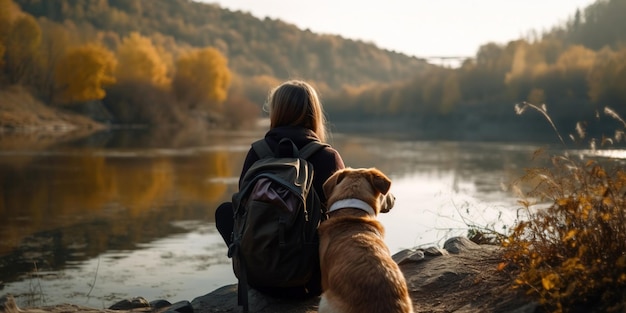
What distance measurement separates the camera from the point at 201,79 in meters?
86.1

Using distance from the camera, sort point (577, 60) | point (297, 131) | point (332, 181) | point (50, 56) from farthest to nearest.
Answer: point (577, 60)
point (50, 56)
point (297, 131)
point (332, 181)

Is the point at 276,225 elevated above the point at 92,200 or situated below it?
above

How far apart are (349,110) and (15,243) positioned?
376 feet

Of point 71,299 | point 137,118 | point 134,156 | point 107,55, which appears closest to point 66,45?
point 107,55

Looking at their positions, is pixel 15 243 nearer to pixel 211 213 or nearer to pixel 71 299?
pixel 71 299

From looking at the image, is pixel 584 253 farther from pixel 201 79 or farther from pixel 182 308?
pixel 201 79

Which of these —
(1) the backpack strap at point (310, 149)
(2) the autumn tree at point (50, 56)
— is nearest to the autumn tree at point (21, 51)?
(2) the autumn tree at point (50, 56)

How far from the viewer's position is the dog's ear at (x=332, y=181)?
16.3ft

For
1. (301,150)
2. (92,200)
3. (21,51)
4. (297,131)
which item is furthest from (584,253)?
(21,51)

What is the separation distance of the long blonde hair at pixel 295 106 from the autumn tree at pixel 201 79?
77.6 m

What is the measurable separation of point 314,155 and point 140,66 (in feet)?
264

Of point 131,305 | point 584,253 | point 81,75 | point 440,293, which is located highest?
point 81,75

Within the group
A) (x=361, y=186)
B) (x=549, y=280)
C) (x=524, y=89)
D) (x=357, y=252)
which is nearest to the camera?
(x=549, y=280)

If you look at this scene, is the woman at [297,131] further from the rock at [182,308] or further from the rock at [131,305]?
the rock at [131,305]
